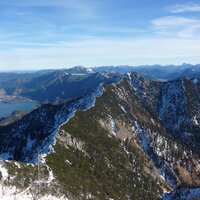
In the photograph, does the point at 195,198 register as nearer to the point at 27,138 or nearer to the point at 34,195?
the point at 34,195

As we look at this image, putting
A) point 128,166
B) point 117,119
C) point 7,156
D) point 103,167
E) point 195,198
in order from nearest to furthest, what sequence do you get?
1. point 195,198
2. point 103,167
3. point 128,166
4. point 7,156
5. point 117,119

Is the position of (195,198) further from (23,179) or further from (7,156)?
(7,156)

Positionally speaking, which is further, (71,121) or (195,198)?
(71,121)

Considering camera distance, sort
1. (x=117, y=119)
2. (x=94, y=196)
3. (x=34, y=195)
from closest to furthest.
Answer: (x=34, y=195), (x=94, y=196), (x=117, y=119)

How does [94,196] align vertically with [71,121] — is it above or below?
below

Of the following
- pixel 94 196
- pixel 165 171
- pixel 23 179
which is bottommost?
pixel 165 171

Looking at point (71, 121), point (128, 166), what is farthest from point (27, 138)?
point (128, 166)

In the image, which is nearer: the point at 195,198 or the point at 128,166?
the point at 195,198

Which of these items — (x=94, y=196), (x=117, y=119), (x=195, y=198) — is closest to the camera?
(x=94, y=196)

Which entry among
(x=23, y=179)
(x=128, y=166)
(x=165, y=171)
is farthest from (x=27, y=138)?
(x=23, y=179)
